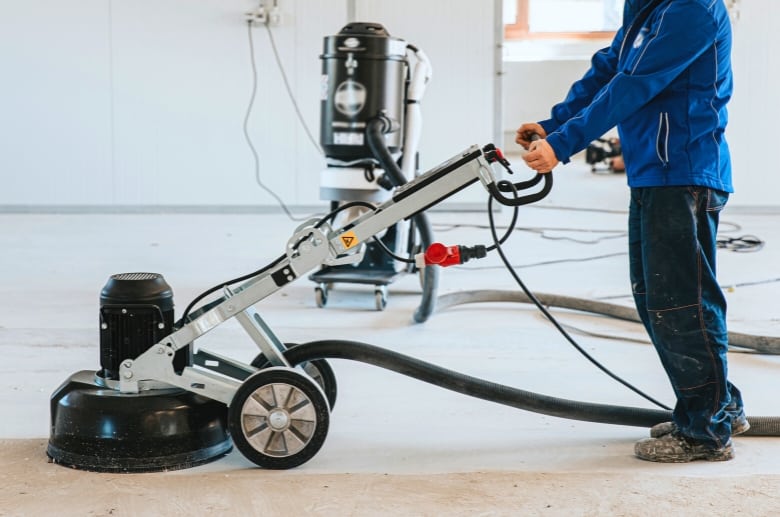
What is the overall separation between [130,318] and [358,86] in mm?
2003

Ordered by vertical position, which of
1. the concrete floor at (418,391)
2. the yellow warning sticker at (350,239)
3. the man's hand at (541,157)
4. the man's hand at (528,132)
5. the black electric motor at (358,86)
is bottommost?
the concrete floor at (418,391)

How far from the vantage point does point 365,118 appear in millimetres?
3953

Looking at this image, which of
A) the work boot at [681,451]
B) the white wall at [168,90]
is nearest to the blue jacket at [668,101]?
the work boot at [681,451]

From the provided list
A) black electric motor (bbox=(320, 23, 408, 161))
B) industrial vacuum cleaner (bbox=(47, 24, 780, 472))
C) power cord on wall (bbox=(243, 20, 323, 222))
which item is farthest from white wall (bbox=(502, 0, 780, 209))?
industrial vacuum cleaner (bbox=(47, 24, 780, 472))

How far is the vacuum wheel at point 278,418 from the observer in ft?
7.01

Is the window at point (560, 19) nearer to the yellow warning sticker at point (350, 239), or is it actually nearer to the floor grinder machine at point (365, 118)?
the floor grinder machine at point (365, 118)

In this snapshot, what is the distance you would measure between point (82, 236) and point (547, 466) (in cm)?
431

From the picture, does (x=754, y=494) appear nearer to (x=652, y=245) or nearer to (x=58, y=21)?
(x=652, y=245)

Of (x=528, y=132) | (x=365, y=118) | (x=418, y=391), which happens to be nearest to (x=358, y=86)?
(x=365, y=118)

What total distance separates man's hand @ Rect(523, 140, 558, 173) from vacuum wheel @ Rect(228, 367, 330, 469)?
0.63 meters

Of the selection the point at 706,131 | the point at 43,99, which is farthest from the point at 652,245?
the point at 43,99

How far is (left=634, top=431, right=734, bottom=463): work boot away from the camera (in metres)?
2.24

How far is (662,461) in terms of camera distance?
224 centimetres

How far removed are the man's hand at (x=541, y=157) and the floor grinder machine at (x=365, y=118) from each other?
1805 millimetres
